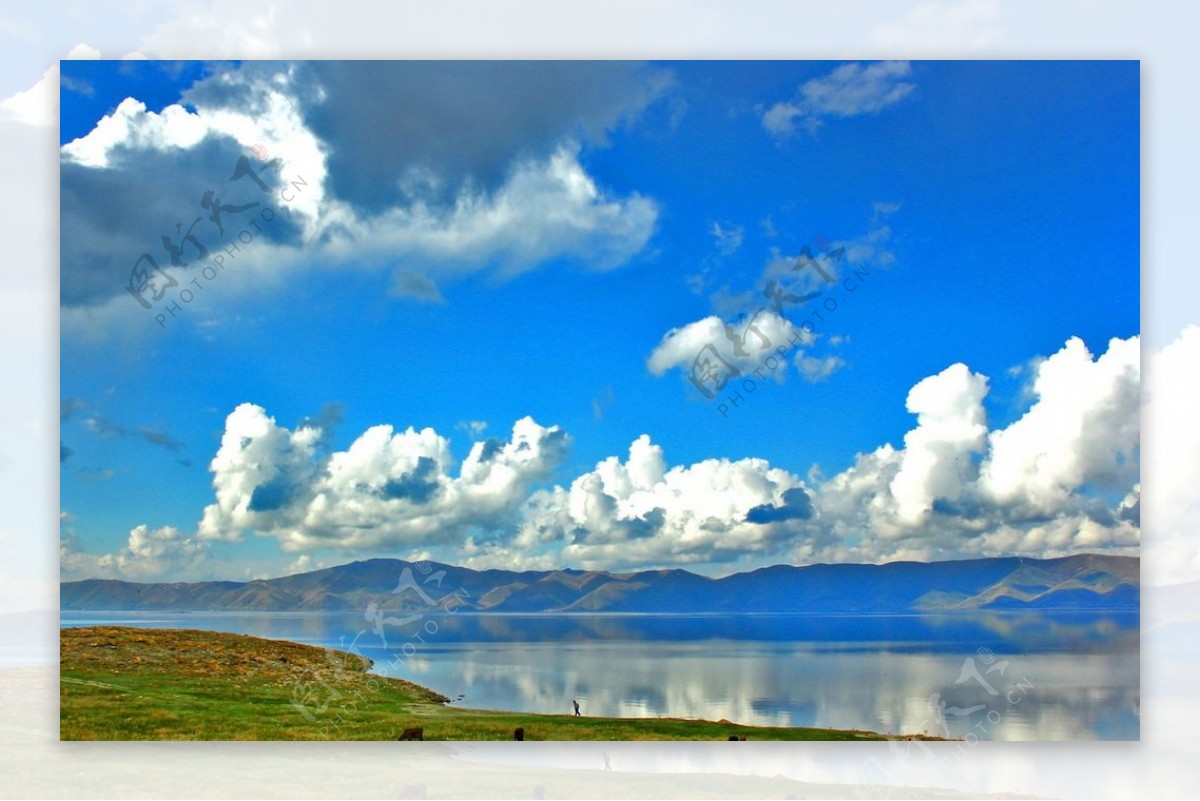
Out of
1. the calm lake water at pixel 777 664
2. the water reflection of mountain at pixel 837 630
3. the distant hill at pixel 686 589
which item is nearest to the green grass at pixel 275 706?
the calm lake water at pixel 777 664

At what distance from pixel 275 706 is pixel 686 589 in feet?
19.8

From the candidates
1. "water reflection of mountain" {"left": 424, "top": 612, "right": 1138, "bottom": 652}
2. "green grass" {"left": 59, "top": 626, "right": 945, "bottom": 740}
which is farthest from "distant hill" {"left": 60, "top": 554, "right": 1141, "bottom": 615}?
"green grass" {"left": 59, "top": 626, "right": 945, "bottom": 740}

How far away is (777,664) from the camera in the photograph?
16250 mm

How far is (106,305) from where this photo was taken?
13148 mm

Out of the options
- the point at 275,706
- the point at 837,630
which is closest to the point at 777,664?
the point at 837,630

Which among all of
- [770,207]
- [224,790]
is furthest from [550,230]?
[224,790]

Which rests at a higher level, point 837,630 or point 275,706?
point 837,630

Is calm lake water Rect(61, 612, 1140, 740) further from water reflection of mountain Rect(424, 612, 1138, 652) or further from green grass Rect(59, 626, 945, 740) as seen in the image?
green grass Rect(59, 626, 945, 740)

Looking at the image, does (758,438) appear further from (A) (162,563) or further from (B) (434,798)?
(A) (162,563)

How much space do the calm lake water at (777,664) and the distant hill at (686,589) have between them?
0.77 ft

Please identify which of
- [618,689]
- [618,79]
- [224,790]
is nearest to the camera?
[224,790]

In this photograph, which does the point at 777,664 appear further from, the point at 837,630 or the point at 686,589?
the point at 686,589

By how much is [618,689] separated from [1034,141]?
9.86 meters

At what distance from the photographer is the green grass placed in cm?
1294
